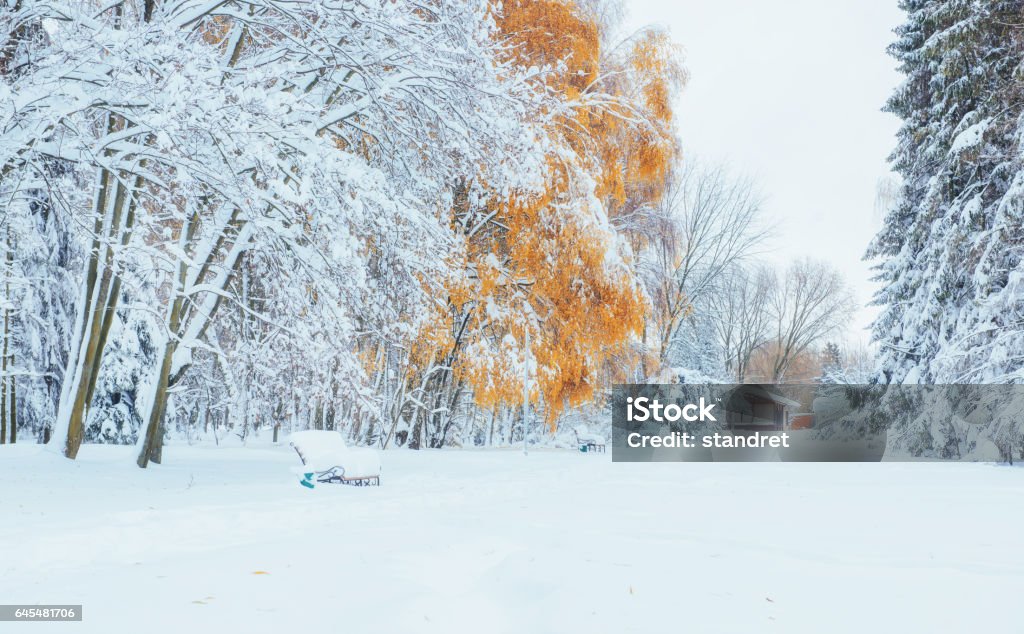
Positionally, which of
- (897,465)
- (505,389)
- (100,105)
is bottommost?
(897,465)

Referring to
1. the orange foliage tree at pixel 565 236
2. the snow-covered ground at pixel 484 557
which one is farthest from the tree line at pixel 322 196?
the snow-covered ground at pixel 484 557

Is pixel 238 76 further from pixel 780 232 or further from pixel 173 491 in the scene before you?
pixel 780 232

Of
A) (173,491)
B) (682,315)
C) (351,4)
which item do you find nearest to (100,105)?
(351,4)

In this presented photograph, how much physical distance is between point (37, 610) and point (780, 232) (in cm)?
2197

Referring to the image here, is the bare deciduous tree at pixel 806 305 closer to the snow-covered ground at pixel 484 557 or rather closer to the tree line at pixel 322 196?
the tree line at pixel 322 196

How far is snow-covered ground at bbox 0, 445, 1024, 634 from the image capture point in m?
3.45

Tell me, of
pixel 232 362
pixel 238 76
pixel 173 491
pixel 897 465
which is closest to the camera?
pixel 238 76

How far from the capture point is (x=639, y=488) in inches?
393

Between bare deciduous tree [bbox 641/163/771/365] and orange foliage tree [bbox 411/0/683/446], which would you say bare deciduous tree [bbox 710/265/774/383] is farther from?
orange foliage tree [bbox 411/0/683/446]

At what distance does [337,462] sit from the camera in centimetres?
938

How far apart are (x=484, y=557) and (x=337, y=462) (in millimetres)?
5127

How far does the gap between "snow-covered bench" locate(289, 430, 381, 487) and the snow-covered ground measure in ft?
1.44

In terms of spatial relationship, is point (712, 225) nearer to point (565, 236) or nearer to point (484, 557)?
point (565, 236)

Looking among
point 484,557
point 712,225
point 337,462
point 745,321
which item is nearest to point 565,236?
point 337,462
